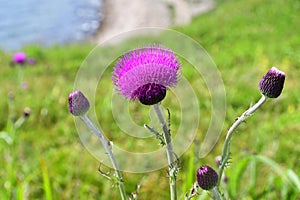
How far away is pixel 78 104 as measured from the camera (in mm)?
1303

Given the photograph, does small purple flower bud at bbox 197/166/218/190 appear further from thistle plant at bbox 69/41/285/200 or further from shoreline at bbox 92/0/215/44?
shoreline at bbox 92/0/215/44

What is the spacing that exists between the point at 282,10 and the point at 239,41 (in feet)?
8.39

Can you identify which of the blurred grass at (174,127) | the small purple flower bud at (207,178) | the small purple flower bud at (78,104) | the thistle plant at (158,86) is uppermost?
the thistle plant at (158,86)

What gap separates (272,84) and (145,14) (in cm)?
1832

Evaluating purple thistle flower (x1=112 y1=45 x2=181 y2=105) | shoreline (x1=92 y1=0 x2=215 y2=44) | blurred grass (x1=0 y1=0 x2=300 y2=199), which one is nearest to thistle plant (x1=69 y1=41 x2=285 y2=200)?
purple thistle flower (x1=112 y1=45 x2=181 y2=105)

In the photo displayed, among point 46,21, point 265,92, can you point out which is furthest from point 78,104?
point 46,21

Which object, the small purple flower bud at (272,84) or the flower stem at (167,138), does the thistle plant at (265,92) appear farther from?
the flower stem at (167,138)

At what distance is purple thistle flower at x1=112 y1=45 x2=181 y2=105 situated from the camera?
46.3 inches

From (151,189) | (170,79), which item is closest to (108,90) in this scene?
(151,189)

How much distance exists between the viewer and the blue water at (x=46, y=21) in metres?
17.1

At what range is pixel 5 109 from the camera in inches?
216

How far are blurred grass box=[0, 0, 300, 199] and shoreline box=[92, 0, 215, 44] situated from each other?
7.38 meters

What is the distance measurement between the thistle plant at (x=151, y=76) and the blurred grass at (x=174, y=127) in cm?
27

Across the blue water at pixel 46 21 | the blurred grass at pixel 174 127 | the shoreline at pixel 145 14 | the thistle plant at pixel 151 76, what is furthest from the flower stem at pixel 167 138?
the shoreline at pixel 145 14
